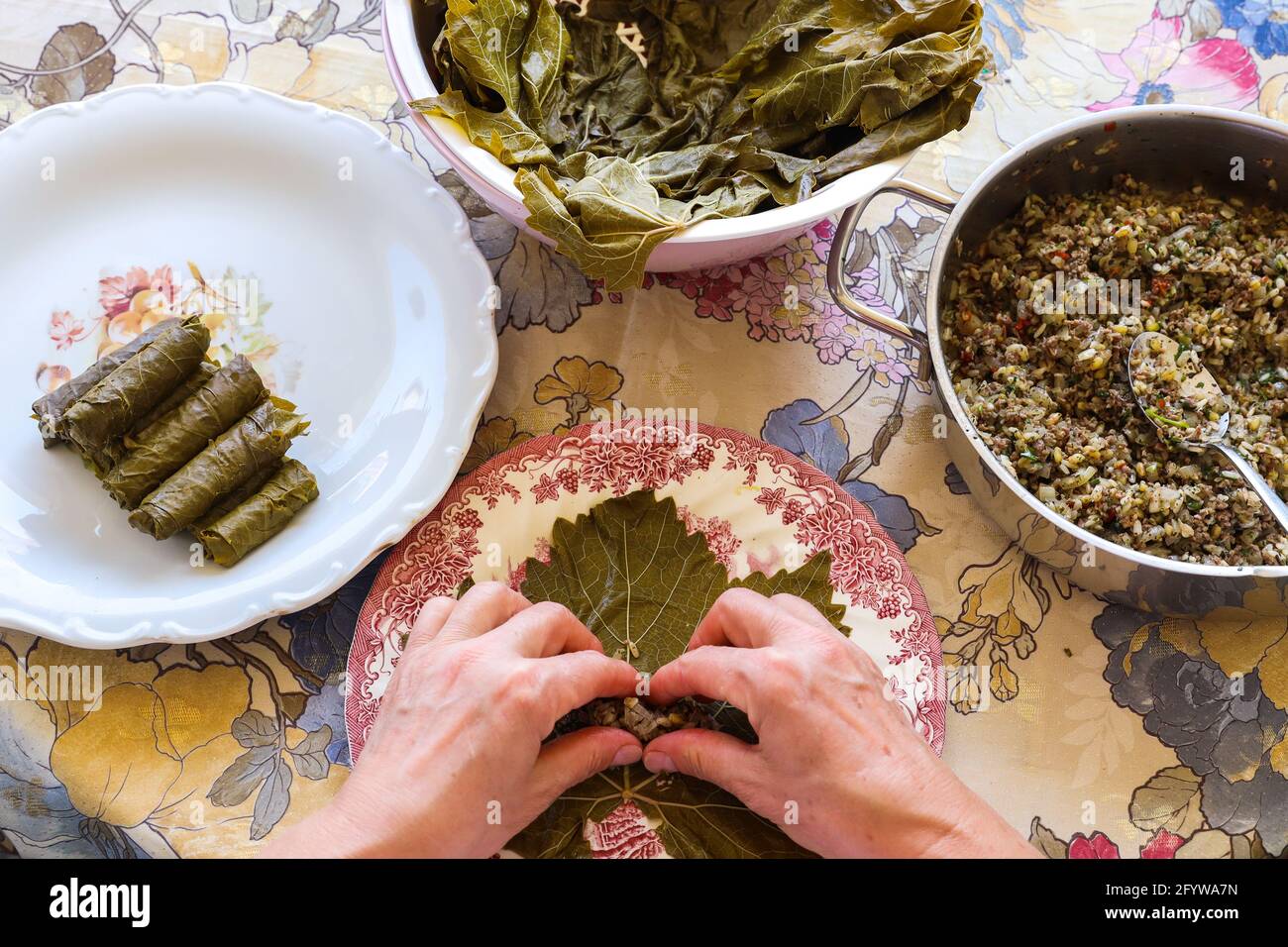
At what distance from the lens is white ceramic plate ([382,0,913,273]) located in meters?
1.38

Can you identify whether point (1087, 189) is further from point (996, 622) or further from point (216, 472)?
point (216, 472)

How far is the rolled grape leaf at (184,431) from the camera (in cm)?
158

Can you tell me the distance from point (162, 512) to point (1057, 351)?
151 centimetres

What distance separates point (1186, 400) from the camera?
1.58 metres

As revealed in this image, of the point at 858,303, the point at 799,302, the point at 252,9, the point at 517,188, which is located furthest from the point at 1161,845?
the point at 252,9

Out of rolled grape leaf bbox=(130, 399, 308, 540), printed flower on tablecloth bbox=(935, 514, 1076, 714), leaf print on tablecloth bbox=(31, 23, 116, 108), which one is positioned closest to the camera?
rolled grape leaf bbox=(130, 399, 308, 540)

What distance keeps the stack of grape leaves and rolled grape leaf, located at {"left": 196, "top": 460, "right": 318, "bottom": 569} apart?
1.34ft

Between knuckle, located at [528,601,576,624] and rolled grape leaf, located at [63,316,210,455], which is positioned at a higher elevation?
rolled grape leaf, located at [63,316,210,455]

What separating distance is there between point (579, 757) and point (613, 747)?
61 millimetres

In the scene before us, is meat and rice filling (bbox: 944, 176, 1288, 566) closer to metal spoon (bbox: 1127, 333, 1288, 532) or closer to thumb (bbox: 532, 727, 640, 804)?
metal spoon (bbox: 1127, 333, 1288, 532)

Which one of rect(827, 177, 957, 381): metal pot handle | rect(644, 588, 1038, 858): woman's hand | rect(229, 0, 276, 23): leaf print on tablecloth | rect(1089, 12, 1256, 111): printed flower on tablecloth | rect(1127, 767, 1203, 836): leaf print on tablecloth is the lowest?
rect(1127, 767, 1203, 836): leaf print on tablecloth

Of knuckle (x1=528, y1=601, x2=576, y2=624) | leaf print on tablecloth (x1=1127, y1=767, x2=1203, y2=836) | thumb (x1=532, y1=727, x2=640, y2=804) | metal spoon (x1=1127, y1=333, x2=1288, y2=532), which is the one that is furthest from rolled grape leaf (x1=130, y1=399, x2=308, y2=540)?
leaf print on tablecloth (x1=1127, y1=767, x2=1203, y2=836)

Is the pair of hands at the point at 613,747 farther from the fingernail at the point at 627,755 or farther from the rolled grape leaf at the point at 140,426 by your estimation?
the rolled grape leaf at the point at 140,426
